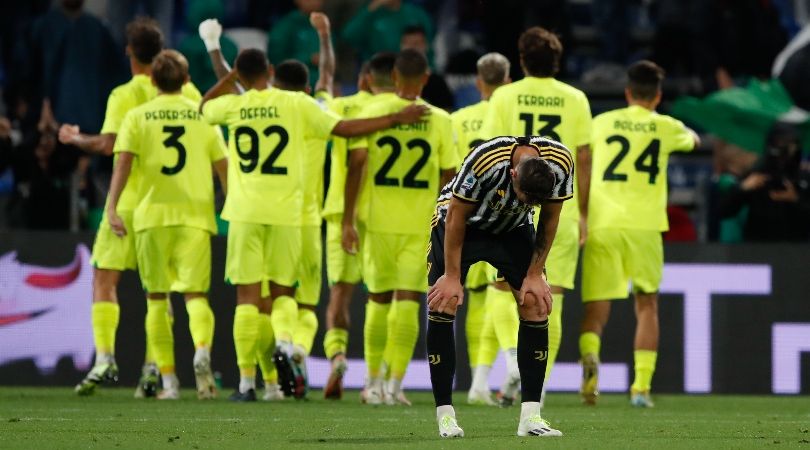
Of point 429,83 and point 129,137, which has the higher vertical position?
point 429,83

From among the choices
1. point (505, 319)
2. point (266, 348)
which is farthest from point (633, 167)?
point (266, 348)

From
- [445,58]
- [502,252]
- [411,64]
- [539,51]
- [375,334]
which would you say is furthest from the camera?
[445,58]

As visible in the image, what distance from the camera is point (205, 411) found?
36.9 feet

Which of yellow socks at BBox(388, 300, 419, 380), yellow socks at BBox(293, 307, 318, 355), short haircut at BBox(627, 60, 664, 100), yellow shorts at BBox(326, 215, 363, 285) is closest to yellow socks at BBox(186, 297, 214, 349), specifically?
yellow socks at BBox(293, 307, 318, 355)

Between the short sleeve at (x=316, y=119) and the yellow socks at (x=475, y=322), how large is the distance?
1.78 meters

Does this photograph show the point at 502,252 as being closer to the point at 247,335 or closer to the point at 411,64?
the point at 411,64

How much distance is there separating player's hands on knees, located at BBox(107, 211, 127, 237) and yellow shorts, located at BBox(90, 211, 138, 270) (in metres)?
0.34

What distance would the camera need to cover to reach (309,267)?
12922mm

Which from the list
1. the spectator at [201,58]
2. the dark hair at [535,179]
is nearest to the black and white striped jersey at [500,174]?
the dark hair at [535,179]

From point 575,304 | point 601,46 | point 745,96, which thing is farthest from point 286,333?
point 601,46

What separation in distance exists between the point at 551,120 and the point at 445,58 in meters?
7.60

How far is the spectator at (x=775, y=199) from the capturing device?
50.4ft

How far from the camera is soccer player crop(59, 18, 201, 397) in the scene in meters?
13.0

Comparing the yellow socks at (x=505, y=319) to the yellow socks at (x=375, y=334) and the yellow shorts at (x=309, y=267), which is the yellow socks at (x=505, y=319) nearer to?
the yellow socks at (x=375, y=334)
